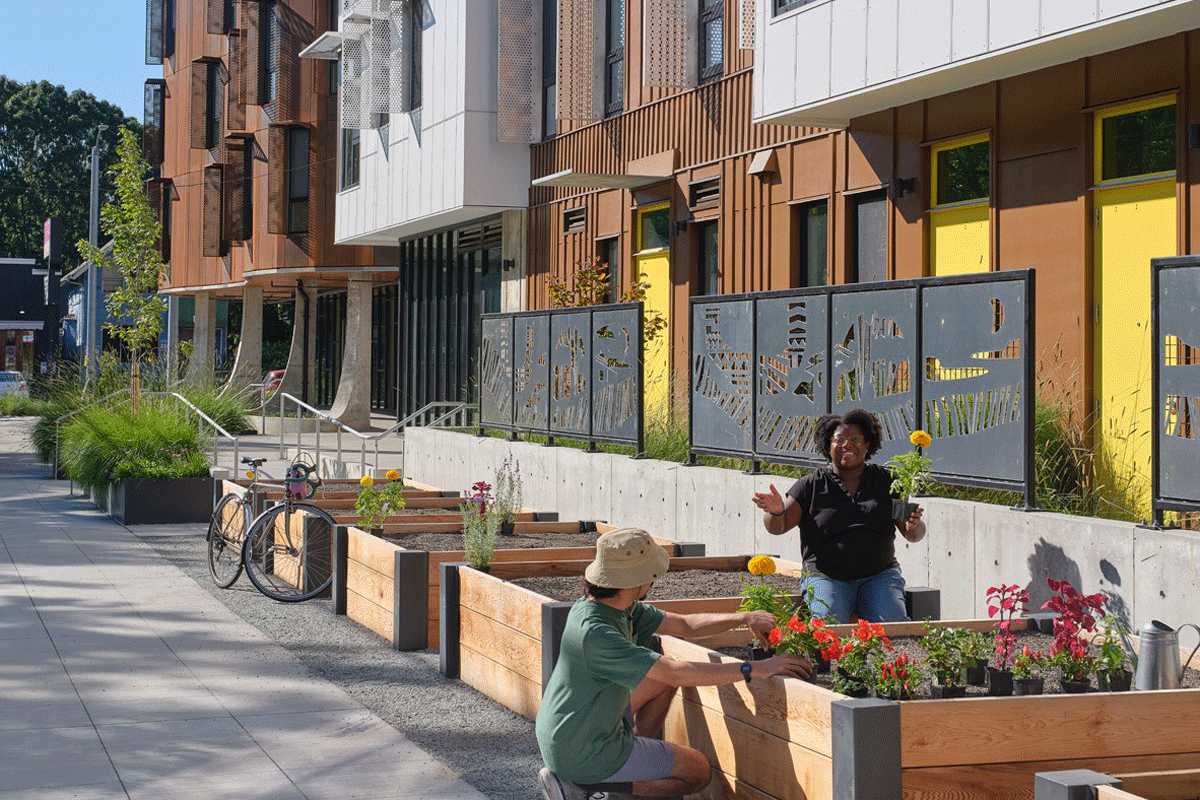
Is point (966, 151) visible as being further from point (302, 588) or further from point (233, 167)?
point (233, 167)

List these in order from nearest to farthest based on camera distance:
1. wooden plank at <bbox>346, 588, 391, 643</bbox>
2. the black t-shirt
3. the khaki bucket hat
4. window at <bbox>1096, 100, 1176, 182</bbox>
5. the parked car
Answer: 1. the khaki bucket hat
2. the black t-shirt
3. wooden plank at <bbox>346, 588, 391, 643</bbox>
4. window at <bbox>1096, 100, 1176, 182</bbox>
5. the parked car

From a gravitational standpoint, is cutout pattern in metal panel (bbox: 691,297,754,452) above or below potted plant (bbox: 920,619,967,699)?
above

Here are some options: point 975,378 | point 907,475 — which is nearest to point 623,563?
point 907,475

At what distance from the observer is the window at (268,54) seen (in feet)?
123

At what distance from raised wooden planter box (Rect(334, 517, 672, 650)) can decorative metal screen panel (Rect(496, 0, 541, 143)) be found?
1309 centimetres

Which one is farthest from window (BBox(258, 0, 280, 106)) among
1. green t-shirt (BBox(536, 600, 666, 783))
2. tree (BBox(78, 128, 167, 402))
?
green t-shirt (BBox(536, 600, 666, 783))

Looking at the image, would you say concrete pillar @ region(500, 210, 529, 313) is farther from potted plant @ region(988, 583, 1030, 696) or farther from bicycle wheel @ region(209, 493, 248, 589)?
potted plant @ region(988, 583, 1030, 696)

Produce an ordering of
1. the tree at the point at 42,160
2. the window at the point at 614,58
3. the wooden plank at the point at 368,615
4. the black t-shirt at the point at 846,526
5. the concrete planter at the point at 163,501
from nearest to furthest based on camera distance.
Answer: the black t-shirt at the point at 846,526
the wooden plank at the point at 368,615
the concrete planter at the point at 163,501
the window at the point at 614,58
the tree at the point at 42,160

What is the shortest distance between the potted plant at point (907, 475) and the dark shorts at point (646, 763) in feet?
9.11

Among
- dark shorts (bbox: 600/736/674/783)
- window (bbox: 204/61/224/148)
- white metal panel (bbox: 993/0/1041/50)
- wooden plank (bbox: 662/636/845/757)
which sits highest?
window (bbox: 204/61/224/148)

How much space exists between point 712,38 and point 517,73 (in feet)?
19.0

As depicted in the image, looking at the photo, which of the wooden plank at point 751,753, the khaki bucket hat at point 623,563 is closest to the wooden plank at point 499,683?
the wooden plank at point 751,753

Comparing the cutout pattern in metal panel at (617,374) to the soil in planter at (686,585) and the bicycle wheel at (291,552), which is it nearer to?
the bicycle wheel at (291,552)

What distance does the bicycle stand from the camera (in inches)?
479
